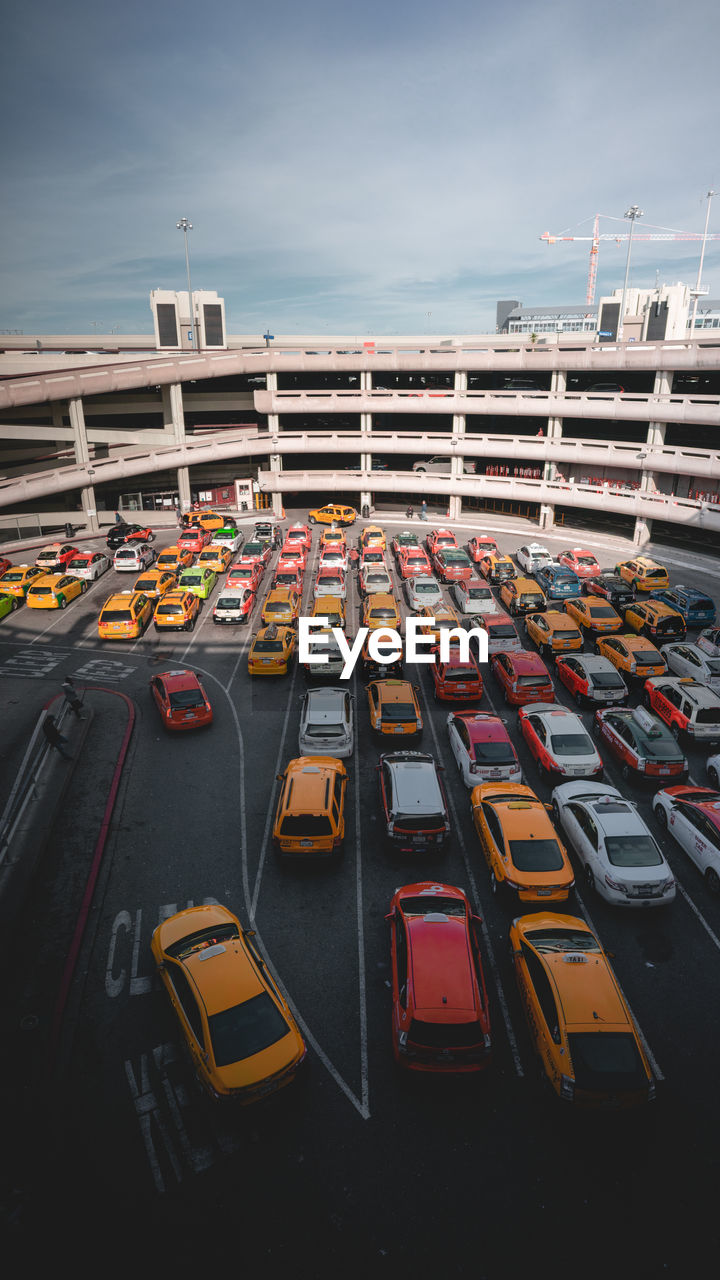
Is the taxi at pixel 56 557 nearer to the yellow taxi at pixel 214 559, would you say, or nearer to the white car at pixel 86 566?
the white car at pixel 86 566

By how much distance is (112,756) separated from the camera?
19.6m

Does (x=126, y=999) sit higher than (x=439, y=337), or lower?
lower

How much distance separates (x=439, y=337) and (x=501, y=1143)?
7548 cm

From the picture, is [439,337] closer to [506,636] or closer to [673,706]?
[506,636]

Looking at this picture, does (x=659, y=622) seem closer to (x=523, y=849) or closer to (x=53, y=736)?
(x=523, y=849)

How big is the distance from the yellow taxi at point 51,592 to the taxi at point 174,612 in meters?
5.69

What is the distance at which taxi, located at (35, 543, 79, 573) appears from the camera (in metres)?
36.9

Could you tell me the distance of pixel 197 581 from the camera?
33344 mm

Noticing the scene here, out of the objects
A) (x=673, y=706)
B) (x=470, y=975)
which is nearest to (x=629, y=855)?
(x=470, y=975)

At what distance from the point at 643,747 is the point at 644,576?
55.2 ft

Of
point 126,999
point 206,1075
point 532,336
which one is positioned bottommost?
point 126,999

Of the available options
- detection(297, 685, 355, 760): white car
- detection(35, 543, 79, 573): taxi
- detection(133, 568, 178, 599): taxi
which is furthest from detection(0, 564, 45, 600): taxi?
detection(297, 685, 355, 760): white car

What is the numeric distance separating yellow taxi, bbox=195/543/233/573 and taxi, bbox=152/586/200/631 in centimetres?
697

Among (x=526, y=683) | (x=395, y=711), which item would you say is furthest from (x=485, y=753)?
(x=526, y=683)
